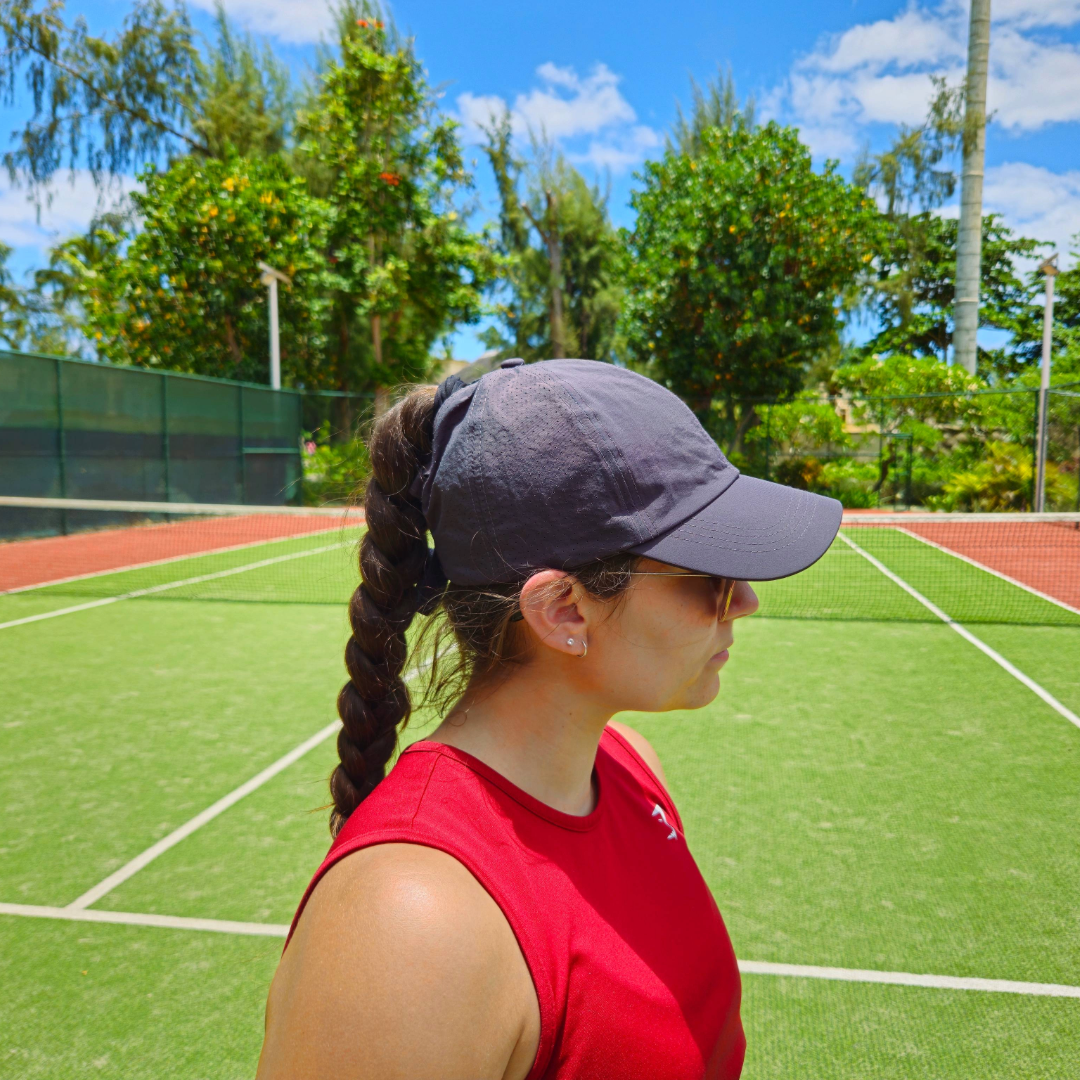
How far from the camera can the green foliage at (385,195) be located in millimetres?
22781

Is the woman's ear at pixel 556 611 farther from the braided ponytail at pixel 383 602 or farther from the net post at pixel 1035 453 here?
the net post at pixel 1035 453

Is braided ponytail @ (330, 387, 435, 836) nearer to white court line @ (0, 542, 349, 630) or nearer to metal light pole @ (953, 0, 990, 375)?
white court line @ (0, 542, 349, 630)

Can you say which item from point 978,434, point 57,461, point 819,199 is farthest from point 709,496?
point 819,199

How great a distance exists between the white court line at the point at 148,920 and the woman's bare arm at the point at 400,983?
282cm

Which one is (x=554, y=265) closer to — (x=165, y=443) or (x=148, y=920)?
(x=165, y=443)

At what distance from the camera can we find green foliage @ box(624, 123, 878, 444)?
21516 mm

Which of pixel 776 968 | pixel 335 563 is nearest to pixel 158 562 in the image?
pixel 335 563

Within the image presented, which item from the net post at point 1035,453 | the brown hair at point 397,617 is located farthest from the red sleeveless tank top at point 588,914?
the net post at point 1035,453

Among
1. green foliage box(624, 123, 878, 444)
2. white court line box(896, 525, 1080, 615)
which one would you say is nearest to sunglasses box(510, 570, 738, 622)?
white court line box(896, 525, 1080, 615)

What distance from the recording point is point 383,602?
1.33 meters

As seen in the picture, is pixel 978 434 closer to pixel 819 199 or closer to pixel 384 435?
pixel 819 199

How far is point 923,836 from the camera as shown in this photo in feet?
14.0

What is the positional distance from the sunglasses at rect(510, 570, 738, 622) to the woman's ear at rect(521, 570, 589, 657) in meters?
0.04

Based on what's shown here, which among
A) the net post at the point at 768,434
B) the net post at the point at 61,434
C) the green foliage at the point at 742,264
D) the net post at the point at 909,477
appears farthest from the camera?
the green foliage at the point at 742,264
